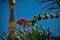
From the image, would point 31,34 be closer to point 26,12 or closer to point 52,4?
point 26,12

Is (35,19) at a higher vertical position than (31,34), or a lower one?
higher

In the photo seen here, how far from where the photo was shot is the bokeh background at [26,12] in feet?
6.09

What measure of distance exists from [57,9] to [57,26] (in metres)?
0.20

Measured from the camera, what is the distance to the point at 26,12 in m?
1.90

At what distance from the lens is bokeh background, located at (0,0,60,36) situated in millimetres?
1855

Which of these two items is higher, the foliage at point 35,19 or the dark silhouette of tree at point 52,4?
the dark silhouette of tree at point 52,4

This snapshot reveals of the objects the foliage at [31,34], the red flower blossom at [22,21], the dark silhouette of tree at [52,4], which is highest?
the dark silhouette of tree at [52,4]

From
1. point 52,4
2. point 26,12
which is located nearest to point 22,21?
point 26,12

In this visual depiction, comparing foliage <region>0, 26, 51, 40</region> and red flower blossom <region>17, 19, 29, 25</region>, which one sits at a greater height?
red flower blossom <region>17, 19, 29, 25</region>


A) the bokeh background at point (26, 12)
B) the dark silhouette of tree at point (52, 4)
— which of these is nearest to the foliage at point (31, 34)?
the bokeh background at point (26, 12)

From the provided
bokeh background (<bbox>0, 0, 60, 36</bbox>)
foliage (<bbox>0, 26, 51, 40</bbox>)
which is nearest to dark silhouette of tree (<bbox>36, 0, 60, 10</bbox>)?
bokeh background (<bbox>0, 0, 60, 36</bbox>)

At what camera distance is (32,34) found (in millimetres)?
1826

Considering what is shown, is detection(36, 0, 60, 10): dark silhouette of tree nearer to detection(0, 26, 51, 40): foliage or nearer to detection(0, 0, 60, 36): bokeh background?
detection(0, 0, 60, 36): bokeh background

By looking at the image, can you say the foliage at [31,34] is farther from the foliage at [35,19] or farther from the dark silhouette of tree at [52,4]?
the dark silhouette of tree at [52,4]
